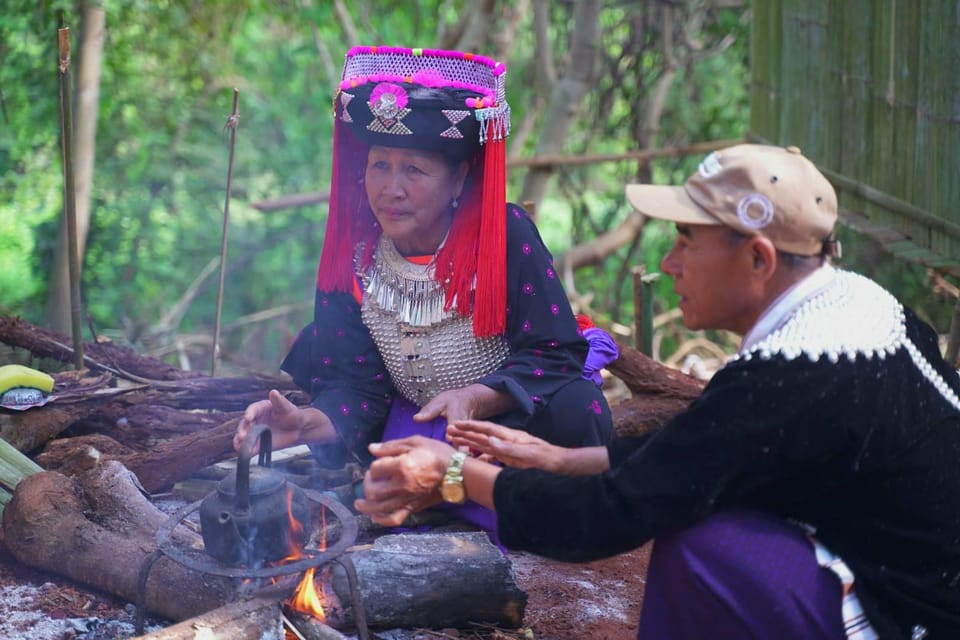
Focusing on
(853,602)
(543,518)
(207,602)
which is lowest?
(207,602)

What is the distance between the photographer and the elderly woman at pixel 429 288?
3.34m

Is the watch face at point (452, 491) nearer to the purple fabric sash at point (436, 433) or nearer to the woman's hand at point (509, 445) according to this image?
the woman's hand at point (509, 445)

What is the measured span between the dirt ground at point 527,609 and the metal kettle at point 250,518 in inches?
21.9

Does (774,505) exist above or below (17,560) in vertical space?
above

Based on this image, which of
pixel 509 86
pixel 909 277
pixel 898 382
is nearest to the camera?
pixel 898 382

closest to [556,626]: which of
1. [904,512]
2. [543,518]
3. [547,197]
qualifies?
[543,518]

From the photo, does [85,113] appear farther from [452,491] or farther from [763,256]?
[763,256]

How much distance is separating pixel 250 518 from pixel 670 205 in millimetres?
1306

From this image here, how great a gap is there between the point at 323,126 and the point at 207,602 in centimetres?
887

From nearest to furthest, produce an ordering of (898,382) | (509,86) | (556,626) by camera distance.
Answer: (898,382)
(556,626)
(509,86)

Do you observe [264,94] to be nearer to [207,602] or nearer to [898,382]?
[207,602]

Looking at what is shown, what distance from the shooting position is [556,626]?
324 centimetres

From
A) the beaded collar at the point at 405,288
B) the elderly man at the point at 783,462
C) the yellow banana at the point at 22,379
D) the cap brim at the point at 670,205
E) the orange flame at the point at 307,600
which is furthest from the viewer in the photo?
the yellow banana at the point at 22,379

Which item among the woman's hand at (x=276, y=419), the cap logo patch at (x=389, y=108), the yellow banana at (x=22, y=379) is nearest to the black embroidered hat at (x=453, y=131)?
the cap logo patch at (x=389, y=108)
